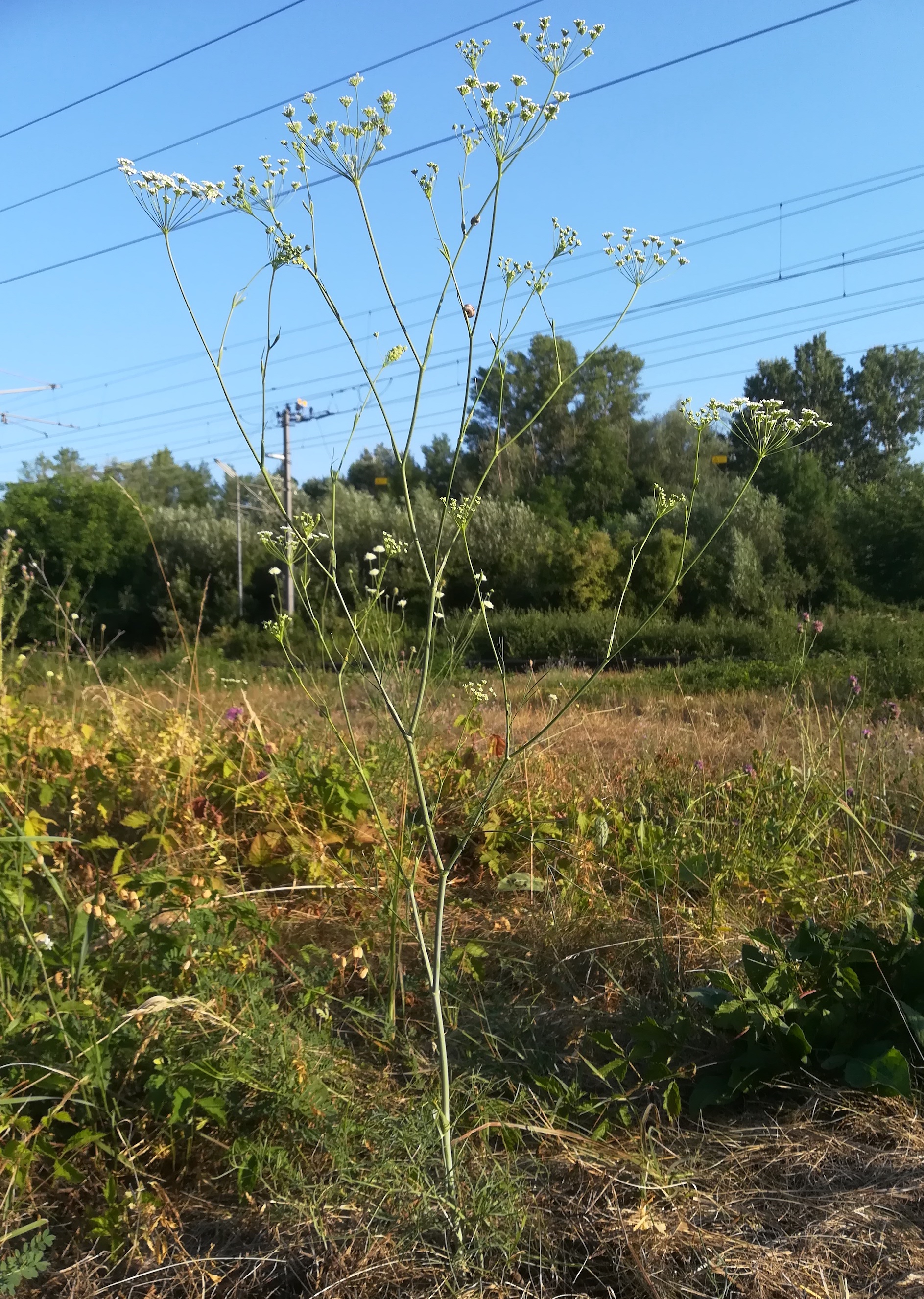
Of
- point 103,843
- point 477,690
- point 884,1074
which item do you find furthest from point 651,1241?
point 103,843

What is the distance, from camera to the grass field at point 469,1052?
60.6 inches

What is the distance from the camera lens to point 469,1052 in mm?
2029

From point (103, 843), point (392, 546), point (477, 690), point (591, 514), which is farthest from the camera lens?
point (591, 514)

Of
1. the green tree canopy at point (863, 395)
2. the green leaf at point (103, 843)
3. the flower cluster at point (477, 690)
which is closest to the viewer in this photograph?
the green leaf at point (103, 843)

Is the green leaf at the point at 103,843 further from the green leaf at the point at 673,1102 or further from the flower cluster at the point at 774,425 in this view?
the flower cluster at the point at 774,425

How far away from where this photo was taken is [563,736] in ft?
15.5

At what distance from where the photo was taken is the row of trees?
19.1 meters

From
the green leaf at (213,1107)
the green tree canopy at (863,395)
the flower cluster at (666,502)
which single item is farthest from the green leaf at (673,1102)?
the green tree canopy at (863,395)

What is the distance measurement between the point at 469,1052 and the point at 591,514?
25.8 metres

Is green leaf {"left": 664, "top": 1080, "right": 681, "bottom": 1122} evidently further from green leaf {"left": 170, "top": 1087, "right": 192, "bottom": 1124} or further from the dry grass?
green leaf {"left": 170, "top": 1087, "right": 192, "bottom": 1124}

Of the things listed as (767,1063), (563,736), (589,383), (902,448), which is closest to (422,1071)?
(767,1063)

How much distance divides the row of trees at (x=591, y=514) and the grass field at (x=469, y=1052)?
7.38 meters

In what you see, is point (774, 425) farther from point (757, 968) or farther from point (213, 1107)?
point (213, 1107)

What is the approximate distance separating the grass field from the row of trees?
738 cm
